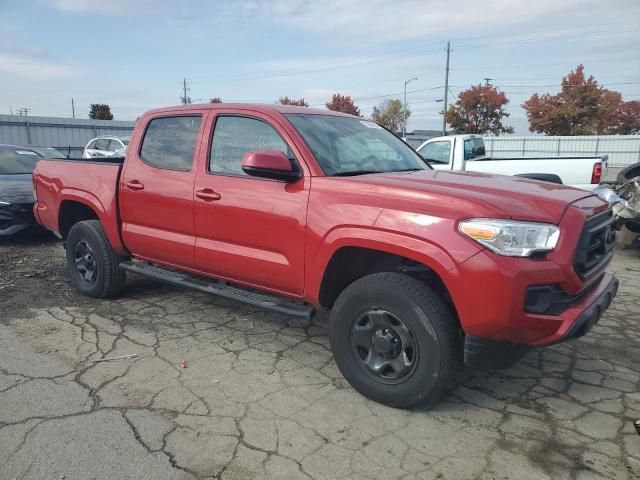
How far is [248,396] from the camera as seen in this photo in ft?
10.7

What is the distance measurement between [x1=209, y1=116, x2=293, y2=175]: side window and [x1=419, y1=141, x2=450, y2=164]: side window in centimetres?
761

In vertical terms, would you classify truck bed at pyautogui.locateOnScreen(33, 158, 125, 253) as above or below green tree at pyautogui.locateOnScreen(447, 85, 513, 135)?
below

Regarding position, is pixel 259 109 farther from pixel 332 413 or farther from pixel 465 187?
pixel 332 413

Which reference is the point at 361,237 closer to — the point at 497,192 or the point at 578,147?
the point at 497,192

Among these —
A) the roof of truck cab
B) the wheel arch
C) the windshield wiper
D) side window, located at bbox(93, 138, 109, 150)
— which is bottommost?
the wheel arch

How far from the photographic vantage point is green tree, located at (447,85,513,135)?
39.0 meters

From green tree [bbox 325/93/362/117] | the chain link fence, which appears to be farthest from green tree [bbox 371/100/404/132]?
the chain link fence

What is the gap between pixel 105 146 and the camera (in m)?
16.5

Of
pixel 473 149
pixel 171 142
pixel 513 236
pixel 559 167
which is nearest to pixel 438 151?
pixel 473 149

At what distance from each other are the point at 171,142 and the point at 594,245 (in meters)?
3.34

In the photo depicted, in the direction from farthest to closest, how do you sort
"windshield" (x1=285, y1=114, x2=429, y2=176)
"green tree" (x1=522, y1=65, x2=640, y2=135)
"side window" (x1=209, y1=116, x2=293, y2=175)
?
1. "green tree" (x1=522, y1=65, x2=640, y2=135)
2. "side window" (x1=209, y1=116, x2=293, y2=175)
3. "windshield" (x1=285, y1=114, x2=429, y2=176)

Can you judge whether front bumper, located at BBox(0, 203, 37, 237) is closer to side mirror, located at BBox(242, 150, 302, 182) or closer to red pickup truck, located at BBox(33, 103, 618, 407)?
red pickup truck, located at BBox(33, 103, 618, 407)

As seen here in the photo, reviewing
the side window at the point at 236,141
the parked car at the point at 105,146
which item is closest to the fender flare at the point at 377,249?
the side window at the point at 236,141

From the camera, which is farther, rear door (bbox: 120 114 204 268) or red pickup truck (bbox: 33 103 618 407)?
rear door (bbox: 120 114 204 268)
